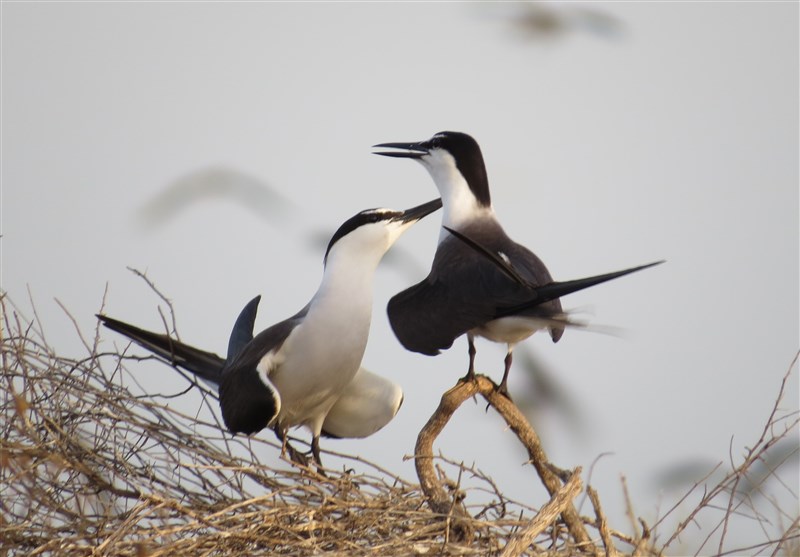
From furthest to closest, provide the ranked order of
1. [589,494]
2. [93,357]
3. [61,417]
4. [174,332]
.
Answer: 1. [174,332]
2. [93,357]
3. [61,417]
4. [589,494]

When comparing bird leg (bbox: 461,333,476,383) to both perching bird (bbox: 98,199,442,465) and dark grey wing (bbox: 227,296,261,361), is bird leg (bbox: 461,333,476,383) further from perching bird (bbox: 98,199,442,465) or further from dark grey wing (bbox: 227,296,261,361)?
dark grey wing (bbox: 227,296,261,361)

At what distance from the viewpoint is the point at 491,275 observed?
4.18m

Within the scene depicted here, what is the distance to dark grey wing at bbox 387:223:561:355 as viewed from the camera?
4.11 m

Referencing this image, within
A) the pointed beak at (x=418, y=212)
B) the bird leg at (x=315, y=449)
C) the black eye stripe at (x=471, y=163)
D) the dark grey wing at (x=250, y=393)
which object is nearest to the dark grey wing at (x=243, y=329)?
the dark grey wing at (x=250, y=393)

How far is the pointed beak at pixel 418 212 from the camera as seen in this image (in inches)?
189

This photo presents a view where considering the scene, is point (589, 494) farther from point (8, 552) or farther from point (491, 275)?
point (8, 552)

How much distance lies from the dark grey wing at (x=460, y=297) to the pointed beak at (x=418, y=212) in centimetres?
40

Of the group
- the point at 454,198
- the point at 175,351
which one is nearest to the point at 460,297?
the point at 454,198

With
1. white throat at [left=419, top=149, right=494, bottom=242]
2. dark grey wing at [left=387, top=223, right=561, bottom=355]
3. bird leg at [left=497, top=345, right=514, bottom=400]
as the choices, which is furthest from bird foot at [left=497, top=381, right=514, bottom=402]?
white throat at [left=419, top=149, right=494, bottom=242]

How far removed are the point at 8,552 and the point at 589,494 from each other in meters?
1.79

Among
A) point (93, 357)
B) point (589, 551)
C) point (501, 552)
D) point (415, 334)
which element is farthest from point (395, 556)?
point (93, 357)

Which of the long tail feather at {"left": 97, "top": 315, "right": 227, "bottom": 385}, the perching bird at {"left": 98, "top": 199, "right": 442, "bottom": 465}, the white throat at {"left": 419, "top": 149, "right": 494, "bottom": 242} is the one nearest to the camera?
the perching bird at {"left": 98, "top": 199, "right": 442, "bottom": 465}

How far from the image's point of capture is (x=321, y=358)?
4.50m

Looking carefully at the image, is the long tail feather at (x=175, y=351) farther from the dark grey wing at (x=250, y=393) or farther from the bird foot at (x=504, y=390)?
the bird foot at (x=504, y=390)
